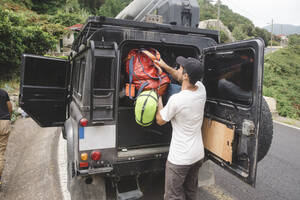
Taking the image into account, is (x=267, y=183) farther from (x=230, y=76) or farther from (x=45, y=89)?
(x=45, y=89)

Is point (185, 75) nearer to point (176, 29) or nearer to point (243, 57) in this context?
point (243, 57)

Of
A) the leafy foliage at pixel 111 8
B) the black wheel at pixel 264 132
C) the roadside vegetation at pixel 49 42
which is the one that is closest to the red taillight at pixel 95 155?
the black wheel at pixel 264 132

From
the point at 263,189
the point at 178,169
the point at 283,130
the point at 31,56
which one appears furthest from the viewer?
the point at 283,130

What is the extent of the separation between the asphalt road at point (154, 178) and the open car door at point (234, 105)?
1279mm

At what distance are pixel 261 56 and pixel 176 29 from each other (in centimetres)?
129

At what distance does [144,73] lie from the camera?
9.17ft

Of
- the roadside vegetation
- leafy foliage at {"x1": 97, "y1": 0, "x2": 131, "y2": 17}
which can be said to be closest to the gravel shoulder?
the roadside vegetation

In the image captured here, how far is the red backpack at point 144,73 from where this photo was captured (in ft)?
9.16

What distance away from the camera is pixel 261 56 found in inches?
83.0

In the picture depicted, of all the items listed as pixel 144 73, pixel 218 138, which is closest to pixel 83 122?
pixel 144 73

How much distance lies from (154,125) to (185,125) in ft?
2.84

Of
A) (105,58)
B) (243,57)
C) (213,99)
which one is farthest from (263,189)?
(105,58)

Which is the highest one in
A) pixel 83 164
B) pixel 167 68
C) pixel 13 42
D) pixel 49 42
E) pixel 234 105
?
pixel 49 42

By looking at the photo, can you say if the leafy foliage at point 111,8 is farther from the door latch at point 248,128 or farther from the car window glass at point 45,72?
the door latch at point 248,128
